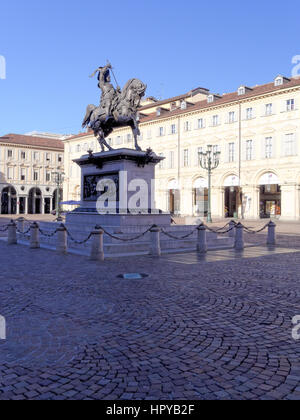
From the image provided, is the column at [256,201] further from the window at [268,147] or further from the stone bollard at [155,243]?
the stone bollard at [155,243]

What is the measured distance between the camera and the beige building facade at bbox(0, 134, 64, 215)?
2879 inches

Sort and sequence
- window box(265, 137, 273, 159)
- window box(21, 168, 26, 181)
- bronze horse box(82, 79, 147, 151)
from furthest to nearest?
window box(21, 168, 26, 181) < window box(265, 137, 273, 159) < bronze horse box(82, 79, 147, 151)

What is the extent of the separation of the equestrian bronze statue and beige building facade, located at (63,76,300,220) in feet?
95.8

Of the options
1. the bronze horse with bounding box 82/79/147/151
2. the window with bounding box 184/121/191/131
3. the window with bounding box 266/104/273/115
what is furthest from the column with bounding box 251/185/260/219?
the bronze horse with bounding box 82/79/147/151

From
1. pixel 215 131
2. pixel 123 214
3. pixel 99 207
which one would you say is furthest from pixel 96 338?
pixel 215 131

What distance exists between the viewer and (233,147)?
47562 mm

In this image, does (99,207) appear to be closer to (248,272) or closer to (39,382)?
(248,272)

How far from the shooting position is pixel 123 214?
14875mm

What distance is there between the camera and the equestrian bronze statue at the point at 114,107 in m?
16.4

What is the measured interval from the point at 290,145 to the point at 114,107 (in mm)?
30284

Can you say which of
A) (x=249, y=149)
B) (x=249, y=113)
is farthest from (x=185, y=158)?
(x=249, y=113)

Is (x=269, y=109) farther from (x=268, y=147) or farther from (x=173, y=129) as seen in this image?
(x=173, y=129)

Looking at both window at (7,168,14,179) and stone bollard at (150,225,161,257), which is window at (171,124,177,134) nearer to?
window at (7,168,14,179)

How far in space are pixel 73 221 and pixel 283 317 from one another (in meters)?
12.9
